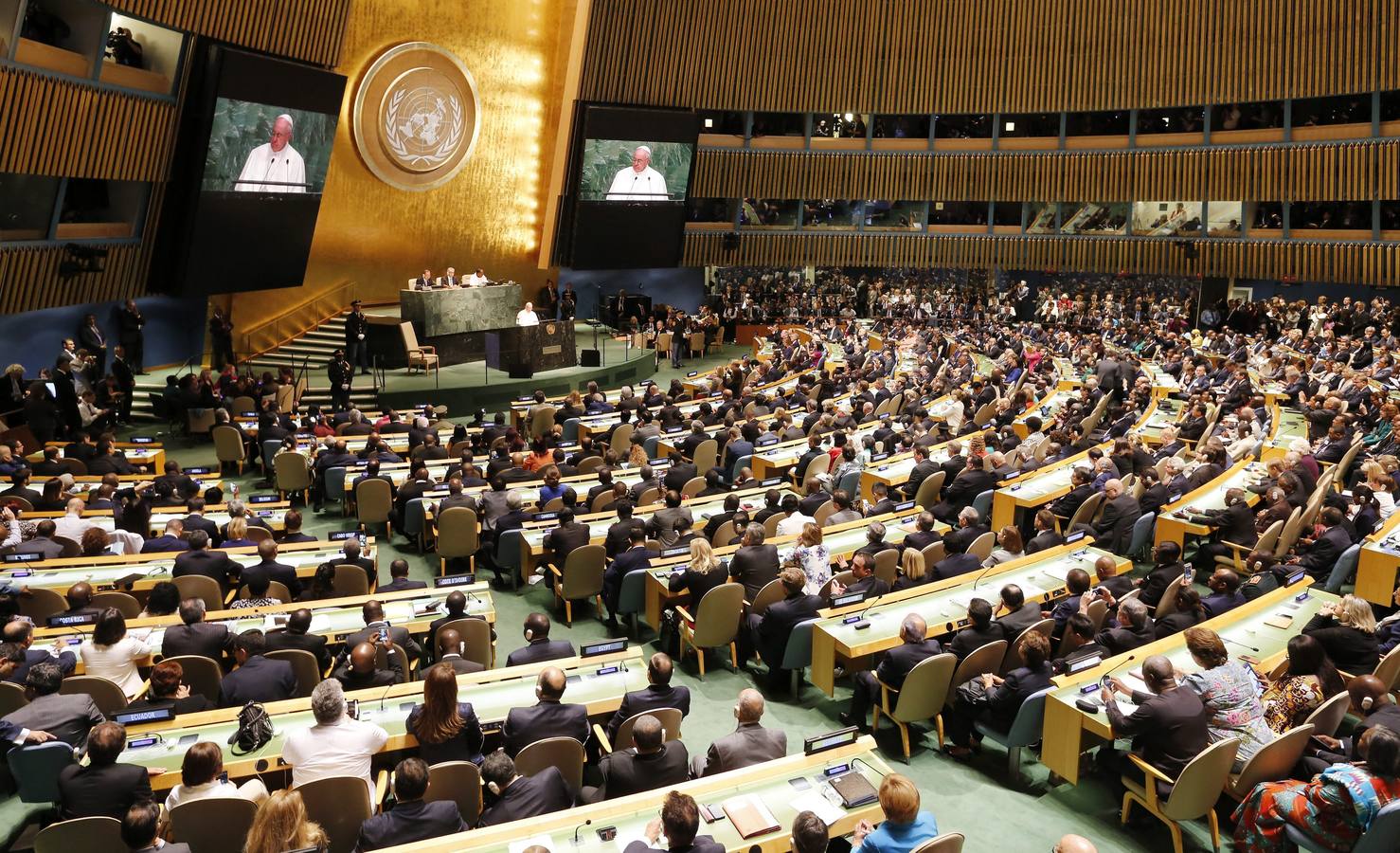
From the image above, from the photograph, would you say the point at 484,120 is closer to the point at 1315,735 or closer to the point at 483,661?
the point at 483,661

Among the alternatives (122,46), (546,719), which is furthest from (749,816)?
(122,46)

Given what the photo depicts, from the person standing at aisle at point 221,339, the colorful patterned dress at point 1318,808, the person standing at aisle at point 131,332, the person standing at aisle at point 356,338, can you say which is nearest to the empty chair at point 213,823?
the colorful patterned dress at point 1318,808

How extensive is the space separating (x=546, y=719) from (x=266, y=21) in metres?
15.9

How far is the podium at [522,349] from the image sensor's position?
20000 millimetres

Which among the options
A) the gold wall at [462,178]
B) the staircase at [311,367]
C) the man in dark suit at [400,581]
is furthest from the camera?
the gold wall at [462,178]

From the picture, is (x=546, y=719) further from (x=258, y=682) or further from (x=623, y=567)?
(x=623, y=567)

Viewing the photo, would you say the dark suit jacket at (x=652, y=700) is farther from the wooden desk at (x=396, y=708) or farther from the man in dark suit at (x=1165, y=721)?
the man in dark suit at (x=1165, y=721)

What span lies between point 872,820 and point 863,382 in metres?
13.0

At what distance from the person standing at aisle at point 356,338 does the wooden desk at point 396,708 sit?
13506mm

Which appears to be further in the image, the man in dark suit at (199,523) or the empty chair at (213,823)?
the man in dark suit at (199,523)

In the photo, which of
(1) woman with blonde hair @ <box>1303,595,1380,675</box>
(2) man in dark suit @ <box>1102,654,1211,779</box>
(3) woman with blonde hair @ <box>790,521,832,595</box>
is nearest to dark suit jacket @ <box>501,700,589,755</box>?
(3) woman with blonde hair @ <box>790,521,832,595</box>

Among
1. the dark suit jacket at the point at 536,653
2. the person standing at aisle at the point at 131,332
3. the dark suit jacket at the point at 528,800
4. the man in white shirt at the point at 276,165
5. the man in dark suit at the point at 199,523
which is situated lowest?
the dark suit jacket at the point at 528,800

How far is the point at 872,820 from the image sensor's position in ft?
15.9

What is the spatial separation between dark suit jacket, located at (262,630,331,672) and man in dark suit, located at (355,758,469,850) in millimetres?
2326
